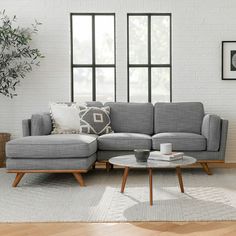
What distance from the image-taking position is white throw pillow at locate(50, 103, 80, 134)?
5.56m

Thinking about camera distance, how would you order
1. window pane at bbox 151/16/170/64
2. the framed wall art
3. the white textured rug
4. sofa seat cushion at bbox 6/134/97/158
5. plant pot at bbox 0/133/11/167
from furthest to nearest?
window pane at bbox 151/16/170/64, the framed wall art, plant pot at bbox 0/133/11/167, sofa seat cushion at bbox 6/134/97/158, the white textured rug

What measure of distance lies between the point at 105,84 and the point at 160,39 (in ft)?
3.20

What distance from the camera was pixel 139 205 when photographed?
149 inches

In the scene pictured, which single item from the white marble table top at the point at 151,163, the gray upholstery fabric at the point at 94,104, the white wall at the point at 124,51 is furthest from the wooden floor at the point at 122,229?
the white wall at the point at 124,51

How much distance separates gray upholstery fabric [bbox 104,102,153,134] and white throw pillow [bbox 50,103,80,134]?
0.51m

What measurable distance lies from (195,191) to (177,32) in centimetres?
262

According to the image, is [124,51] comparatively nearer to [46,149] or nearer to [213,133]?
[213,133]

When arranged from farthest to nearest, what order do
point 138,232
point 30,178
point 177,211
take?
1. point 30,178
2. point 177,211
3. point 138,232

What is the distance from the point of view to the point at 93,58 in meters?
6.35

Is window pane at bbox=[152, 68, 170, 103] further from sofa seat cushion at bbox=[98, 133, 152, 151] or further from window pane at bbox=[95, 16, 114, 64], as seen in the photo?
sofa seat cushion at bbox=[98, 133, 152, 151]

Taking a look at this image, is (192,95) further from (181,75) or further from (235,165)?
(235,165)

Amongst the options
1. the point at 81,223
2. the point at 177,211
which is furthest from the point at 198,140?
the point at 81,223

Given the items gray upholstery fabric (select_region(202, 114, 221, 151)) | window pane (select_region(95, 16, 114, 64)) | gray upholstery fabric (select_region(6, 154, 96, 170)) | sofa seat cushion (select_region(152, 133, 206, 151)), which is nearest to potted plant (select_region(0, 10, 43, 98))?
window pane (select_region(95, 16, 114, 64))

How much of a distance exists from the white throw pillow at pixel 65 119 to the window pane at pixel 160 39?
1.42m
